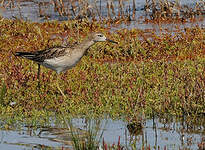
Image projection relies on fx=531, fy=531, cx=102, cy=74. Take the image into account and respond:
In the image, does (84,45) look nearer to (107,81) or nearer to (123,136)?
(107,81)

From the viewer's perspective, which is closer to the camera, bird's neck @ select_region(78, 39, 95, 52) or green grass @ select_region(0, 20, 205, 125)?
green grass @ select_region(0, 20, 205, 125)

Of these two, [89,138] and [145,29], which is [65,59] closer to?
[89,138]

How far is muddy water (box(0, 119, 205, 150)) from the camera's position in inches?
269

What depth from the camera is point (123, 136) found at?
24.0 feet

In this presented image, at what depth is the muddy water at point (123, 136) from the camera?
6.82m

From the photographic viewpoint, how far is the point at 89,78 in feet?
36.1

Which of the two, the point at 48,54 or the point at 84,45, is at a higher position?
the point at 84,45

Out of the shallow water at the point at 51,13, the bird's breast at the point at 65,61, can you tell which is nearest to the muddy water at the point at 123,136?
the bird's breast at the point at 65,61

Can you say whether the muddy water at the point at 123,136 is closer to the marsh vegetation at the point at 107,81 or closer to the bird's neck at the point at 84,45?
the marsh vegetation at the point at 107,81

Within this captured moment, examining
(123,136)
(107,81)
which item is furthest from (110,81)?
(123,136)

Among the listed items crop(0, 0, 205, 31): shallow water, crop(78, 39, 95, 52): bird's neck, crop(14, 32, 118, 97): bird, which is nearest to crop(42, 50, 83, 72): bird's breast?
crop(14, 32, 118, 97): bird

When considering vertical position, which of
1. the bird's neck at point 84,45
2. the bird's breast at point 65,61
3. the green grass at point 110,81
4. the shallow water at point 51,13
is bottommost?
the green grass at point 110,81

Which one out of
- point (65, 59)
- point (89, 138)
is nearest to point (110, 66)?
point (65, 59)

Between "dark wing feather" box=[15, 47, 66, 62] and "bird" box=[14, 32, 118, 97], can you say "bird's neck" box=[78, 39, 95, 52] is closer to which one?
"bird" box=[14, 32, 118, 97]
